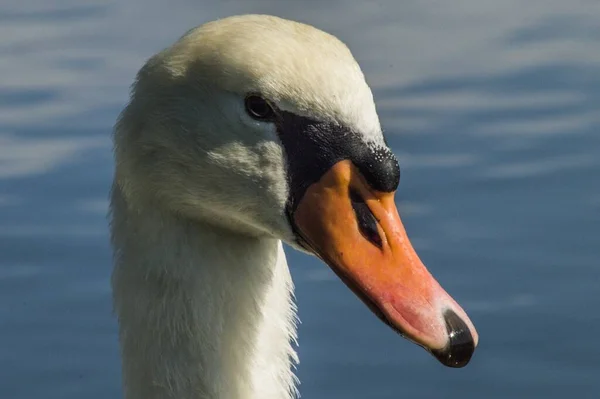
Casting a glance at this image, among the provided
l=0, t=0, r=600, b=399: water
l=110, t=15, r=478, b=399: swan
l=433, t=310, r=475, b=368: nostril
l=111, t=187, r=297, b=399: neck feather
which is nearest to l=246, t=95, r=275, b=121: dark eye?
l=110, t=15, r=478, b=399: swan

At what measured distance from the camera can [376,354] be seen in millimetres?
7664

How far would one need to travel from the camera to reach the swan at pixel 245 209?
4562 mm

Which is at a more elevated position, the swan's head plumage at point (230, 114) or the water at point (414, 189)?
the swan's head plumage at point (230, 114)

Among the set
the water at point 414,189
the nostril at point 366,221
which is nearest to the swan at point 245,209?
the nostril at point 366,221

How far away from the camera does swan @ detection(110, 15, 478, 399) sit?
456 centimetres

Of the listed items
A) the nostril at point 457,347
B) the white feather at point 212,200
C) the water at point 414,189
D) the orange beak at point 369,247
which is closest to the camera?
the nostril at point 457,347

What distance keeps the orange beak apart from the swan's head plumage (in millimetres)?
118

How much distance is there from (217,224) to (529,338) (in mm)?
3192

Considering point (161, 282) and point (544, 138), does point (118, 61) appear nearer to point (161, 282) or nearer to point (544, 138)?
point (544, 138)

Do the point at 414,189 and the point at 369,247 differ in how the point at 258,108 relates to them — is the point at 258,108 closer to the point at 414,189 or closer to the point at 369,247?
the point at 369,247

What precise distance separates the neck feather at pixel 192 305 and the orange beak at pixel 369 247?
288 millimetres

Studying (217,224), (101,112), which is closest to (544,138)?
(101,112)

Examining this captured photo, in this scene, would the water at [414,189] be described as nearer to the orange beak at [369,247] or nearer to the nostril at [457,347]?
the orange beak at [369,247]

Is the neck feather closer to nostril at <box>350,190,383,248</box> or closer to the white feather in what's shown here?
the white feather
